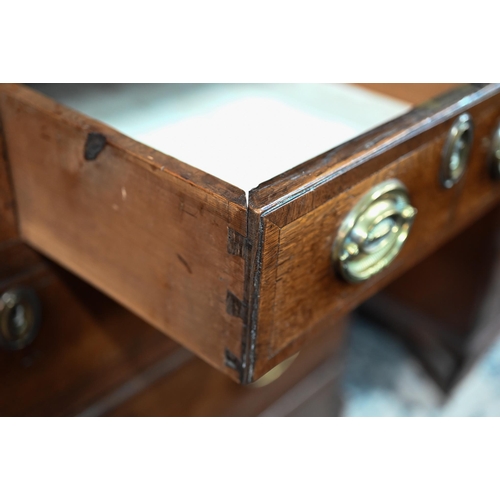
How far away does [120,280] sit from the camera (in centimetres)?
47

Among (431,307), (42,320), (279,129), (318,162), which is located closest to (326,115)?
(279,129)

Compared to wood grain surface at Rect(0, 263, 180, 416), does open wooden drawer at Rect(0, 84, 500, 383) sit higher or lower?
higher

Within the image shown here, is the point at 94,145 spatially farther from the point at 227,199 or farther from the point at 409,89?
the point at 409,89

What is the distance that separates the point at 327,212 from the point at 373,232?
6cm

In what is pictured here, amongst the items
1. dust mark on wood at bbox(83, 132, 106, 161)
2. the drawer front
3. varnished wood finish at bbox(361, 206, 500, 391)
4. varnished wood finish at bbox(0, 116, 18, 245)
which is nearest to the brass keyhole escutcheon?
the drawer front

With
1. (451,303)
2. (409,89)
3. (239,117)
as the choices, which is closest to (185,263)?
(239,117)

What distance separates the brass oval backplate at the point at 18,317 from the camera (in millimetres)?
568

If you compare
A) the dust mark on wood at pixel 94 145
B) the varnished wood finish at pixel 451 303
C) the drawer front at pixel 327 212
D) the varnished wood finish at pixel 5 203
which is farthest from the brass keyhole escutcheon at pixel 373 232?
the varnished wood finish at pixel 451 303

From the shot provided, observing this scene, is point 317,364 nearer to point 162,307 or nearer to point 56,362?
point 56,362

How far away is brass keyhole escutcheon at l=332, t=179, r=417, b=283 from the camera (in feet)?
1.42

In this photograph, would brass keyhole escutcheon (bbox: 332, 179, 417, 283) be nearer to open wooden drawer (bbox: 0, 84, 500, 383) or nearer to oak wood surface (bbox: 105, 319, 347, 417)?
open wooden drawer (bbox: 0, 84, 500, 383)

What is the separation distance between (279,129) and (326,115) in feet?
0.24

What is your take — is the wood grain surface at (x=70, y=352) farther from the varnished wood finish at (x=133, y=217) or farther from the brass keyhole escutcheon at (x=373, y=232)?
the brass keyhole escutcheon at (x=373, y=232)

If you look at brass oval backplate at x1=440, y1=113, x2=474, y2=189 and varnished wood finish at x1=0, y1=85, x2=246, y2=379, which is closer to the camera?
varnished wood finish at x1=0, y1=85, x2=246, y2=379
